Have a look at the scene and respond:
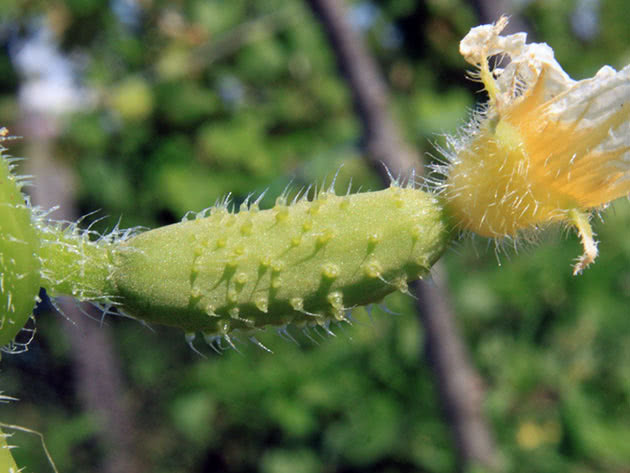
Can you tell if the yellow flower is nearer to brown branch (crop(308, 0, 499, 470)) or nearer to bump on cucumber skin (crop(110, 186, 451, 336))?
bump on cucumber skin (crop(110, 186, 451, 336))

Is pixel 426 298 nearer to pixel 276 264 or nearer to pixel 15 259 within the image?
pixel 276 264

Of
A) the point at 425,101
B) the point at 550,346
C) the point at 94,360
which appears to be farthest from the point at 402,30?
the point at 94,360

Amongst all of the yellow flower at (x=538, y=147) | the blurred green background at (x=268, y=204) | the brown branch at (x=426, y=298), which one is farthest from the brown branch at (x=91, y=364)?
the yellow flower at (x=538, y=147)

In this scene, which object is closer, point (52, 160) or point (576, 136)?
point (576, 136)

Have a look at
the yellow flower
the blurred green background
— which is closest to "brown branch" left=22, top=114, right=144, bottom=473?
the blurred green background

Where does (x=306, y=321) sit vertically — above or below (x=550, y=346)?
above

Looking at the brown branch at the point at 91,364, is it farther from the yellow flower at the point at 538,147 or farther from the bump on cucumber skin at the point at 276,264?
the yellow flower at the point at 538,147

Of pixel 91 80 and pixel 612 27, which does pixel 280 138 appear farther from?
pixel 612 27
